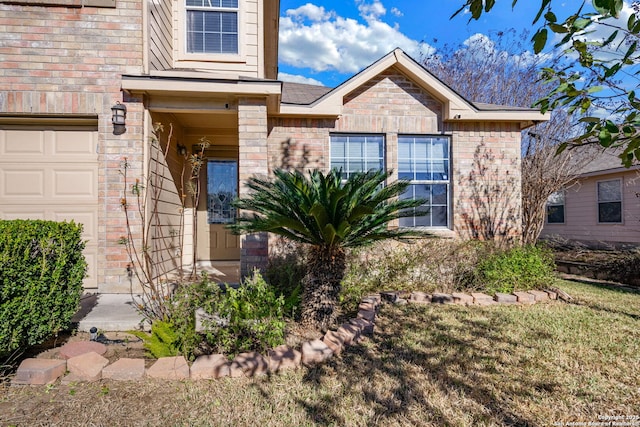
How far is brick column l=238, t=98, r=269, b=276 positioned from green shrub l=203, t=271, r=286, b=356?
1756 millimetres

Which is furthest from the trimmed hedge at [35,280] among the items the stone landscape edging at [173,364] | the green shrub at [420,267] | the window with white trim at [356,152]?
the window with white trim at [356,152]

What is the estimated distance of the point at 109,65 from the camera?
500cm

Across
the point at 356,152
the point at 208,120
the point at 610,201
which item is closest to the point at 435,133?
the point at 356,152

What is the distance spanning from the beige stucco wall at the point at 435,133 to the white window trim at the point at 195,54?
4.38 ft

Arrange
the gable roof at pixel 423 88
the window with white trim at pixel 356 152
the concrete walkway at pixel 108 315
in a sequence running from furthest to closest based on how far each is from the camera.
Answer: the window with white trim at pixel 356 152
the gable roof at pixel 423 88
the concrete walkway at pixel 108 315

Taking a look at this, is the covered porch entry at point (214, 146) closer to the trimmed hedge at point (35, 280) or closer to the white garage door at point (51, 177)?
the white garage door at point (51, 177)

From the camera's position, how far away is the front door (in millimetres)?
7680

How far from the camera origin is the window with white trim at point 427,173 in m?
6.85

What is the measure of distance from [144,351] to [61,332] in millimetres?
1262

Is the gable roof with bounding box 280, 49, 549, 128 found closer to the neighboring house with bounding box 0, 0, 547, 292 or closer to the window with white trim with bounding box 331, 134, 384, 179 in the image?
the neighboring house with bounding box 0, 0, 547, 292

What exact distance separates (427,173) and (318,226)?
4356 millimetres

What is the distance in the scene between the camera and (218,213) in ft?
25.6

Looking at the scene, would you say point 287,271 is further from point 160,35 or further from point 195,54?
point 160,35

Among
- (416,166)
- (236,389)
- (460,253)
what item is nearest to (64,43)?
(236,389)
